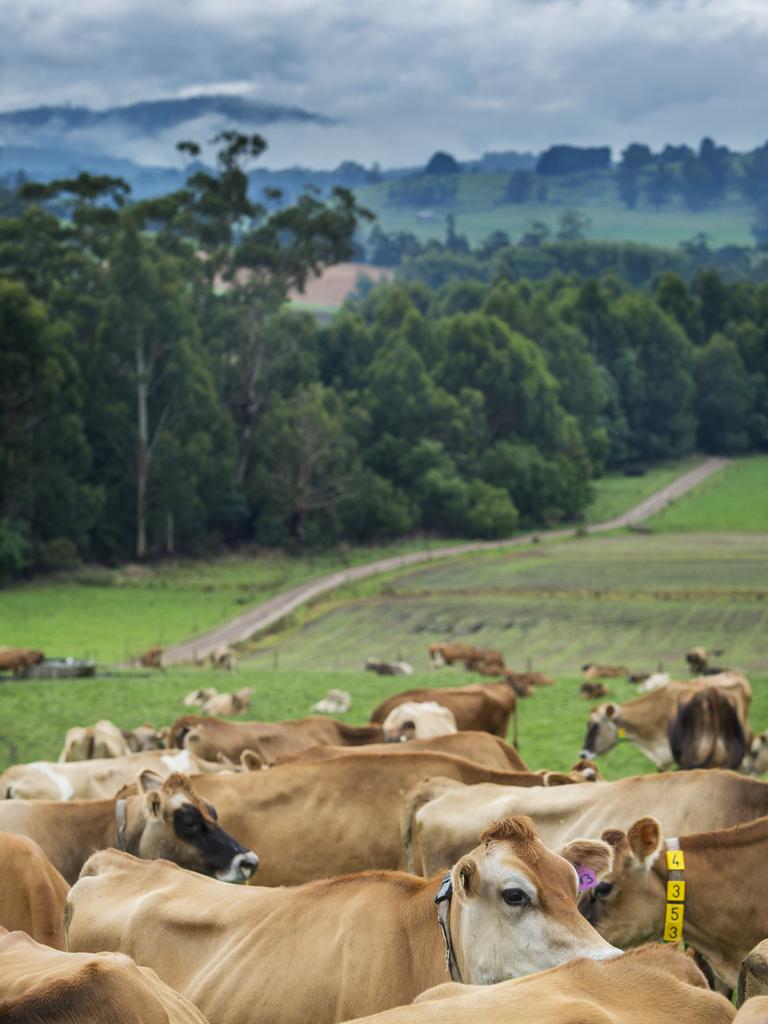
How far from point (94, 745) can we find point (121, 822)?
7.93m

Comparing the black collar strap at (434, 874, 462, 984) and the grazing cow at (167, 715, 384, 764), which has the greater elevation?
the black collar strap at (434, 874, 462, 984)

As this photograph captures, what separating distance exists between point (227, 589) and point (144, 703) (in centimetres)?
3370

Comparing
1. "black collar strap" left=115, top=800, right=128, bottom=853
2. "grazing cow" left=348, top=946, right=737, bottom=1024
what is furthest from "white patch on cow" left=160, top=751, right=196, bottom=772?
"grazing cow" left=348, top=946, right=737, bottom=1024

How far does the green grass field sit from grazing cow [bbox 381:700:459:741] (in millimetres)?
59894

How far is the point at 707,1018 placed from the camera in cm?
505

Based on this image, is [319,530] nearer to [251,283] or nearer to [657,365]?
[251,283]

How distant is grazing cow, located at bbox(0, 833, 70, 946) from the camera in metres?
8.89

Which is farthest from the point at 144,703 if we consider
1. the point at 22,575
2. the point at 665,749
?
the point at 22,575

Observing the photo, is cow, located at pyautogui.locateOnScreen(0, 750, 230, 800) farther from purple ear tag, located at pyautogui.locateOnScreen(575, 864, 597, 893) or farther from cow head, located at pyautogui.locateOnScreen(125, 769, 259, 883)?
purple ear tag, located at pyautogui.locateOnScreen(575, 864, 597, 893)

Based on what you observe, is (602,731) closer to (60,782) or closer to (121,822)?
(60,782)

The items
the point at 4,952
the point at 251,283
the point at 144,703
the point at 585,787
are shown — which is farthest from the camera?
the point at 251,283

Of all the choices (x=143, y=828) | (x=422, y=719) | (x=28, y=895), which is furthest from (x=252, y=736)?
(x=28, y=895)

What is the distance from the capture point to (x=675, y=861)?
8086 millimetres

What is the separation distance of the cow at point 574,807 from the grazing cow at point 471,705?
884 cm
